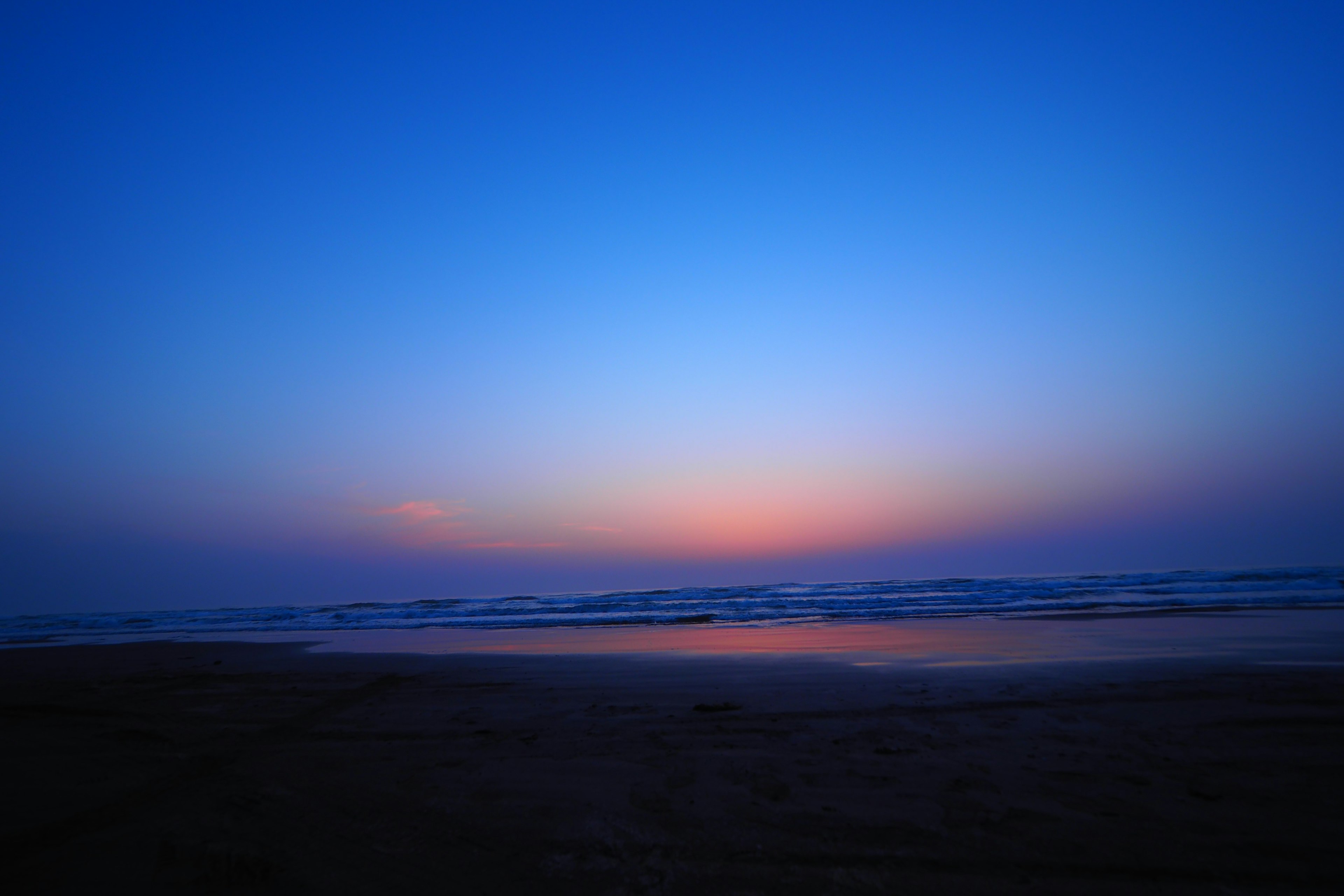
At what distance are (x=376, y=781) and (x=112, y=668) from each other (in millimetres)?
12477

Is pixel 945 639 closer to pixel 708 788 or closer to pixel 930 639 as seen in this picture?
pixel 930 639

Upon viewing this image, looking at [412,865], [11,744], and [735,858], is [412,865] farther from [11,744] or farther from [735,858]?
[11,744]

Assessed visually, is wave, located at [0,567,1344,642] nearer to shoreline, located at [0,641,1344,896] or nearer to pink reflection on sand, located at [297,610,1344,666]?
pink reflection on sand, located at [297,610,1344,666]

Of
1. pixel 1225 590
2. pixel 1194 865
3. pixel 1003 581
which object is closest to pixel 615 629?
pixel 1194 865

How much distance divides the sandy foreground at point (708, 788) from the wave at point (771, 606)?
48.4ft

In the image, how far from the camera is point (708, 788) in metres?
4.54

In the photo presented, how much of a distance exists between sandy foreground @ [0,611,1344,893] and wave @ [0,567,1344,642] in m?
14.8

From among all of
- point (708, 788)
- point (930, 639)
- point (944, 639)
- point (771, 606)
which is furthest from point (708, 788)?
point (771, 606)

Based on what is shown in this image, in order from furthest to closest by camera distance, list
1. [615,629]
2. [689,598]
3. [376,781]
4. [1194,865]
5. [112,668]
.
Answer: [689,598]
[615,629]
[112,668]
[376,781]
[1194,865]

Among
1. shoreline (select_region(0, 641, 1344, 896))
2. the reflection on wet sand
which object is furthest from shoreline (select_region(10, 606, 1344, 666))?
shoreline (select_region(0, 641, 1344, 896))

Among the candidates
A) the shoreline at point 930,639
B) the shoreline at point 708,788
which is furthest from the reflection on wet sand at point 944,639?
the shoreline at point 708,788

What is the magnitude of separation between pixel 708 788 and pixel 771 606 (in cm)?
2763

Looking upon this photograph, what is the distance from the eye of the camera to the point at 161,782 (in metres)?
4.97

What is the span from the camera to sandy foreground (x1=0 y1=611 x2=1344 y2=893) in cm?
333
